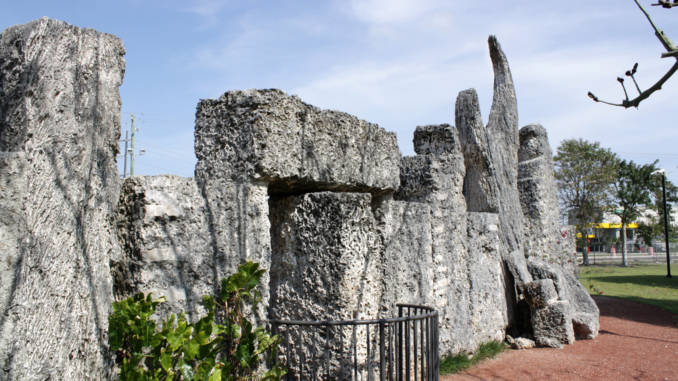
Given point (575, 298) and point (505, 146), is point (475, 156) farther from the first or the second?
point (575, 298)

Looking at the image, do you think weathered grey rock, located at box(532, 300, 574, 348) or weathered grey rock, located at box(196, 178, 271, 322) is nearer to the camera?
weathered grey rock, located at box(196, 178, 271, 322)

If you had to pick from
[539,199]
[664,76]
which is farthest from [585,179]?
[664,76]

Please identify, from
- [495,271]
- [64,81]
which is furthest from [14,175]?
[495,271]

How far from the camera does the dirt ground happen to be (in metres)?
6.12

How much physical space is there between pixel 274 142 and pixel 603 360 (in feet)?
18.8

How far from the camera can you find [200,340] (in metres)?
2.82

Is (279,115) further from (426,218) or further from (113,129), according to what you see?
(426,218)

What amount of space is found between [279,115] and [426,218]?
8.48 ft

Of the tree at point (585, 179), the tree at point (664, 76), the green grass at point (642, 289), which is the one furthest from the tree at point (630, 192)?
the tree at point (664, 76)

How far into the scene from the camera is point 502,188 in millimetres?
9359

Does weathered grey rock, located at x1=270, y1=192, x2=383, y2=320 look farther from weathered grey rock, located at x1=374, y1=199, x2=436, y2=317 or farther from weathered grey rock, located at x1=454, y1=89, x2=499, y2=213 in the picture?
weathered grey rock, located at x1=454, y1=89, x2=499, y2=213

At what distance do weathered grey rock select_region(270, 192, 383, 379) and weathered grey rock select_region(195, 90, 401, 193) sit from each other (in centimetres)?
21

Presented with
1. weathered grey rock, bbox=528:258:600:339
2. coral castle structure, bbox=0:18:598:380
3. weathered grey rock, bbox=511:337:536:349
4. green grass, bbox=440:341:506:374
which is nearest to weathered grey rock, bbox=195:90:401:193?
coral castle structure, bbox=0:18:598:380

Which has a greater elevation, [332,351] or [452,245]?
[452,245]
